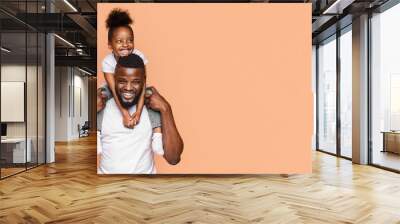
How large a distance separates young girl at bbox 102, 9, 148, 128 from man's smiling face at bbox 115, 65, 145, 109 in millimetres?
69

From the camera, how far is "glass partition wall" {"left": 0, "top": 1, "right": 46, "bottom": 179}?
23.5ft

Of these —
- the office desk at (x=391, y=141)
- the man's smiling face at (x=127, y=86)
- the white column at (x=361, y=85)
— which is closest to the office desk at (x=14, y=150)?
the man's smiling face at (x=127, y=86)

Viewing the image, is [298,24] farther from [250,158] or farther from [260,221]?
[260,221]

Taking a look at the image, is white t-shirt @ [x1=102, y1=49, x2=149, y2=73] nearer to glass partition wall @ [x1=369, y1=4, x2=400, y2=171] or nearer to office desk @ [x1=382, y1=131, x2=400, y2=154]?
glass partition wall @ [x1=369, y1=4, x2=400, y2=171]

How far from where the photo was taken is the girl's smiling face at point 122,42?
21.6 ft

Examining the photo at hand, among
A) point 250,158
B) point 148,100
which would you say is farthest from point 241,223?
point 148,100

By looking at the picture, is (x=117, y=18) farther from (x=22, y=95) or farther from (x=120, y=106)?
(x=22, y=95)

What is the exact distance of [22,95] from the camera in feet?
25.8

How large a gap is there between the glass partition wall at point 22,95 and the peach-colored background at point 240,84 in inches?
110

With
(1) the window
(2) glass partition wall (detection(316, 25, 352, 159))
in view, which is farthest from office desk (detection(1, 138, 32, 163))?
(1) the window

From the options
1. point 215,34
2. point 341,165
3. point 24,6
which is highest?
point 24,6

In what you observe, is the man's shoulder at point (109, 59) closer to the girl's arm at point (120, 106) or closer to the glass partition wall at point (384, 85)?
the girl's arm at point (120, 106)

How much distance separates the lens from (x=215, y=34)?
6688mm

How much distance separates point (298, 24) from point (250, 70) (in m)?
1.18
